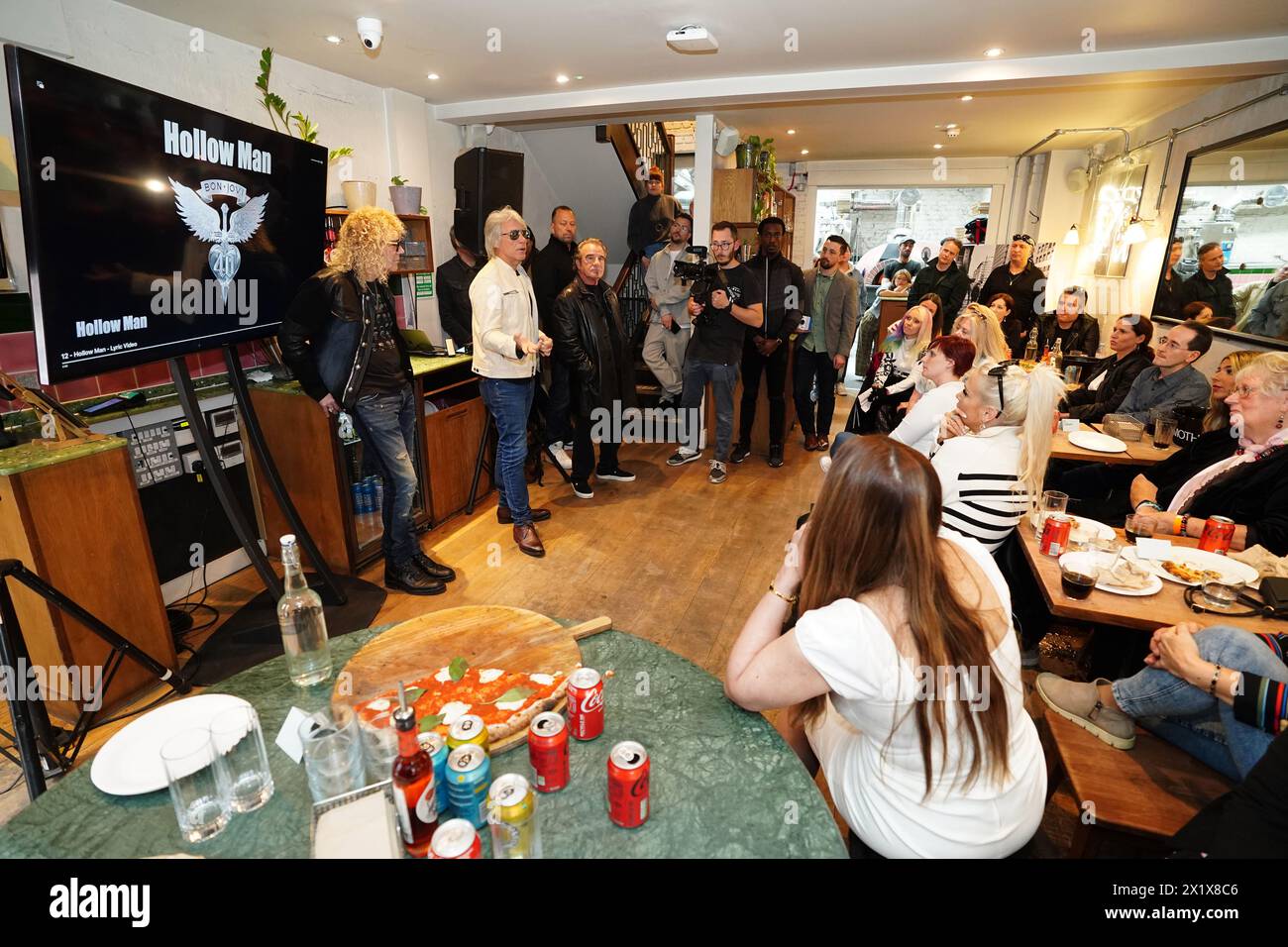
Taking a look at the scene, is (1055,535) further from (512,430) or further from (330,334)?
(330,334)

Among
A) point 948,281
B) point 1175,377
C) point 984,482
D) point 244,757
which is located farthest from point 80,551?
point 948,281

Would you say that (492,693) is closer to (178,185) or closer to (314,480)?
(178,185)

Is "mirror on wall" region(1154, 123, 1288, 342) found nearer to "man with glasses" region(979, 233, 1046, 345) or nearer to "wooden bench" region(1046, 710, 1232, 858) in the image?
"man with glasses" region(979, 233, 1046, 345)

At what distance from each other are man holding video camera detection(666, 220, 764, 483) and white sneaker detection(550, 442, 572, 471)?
96 cm

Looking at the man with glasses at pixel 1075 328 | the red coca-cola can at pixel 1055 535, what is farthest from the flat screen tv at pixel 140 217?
the man with glasses at pixel 1075 328

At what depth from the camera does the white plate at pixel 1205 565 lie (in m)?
1.73

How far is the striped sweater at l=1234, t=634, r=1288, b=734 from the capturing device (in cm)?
131

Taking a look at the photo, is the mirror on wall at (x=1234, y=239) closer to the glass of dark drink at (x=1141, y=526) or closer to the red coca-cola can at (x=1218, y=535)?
the glass of dark drink at (x=1141, y=526)

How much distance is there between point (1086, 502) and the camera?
3.13m

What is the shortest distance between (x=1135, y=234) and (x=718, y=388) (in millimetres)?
3834

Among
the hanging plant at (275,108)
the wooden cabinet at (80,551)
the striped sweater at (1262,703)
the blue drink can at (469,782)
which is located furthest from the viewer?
the hanging plant at (275,108)

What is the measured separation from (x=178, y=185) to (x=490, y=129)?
3.76m

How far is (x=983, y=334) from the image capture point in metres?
2.95

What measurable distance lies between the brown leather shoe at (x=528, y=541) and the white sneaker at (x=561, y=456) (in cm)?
107
